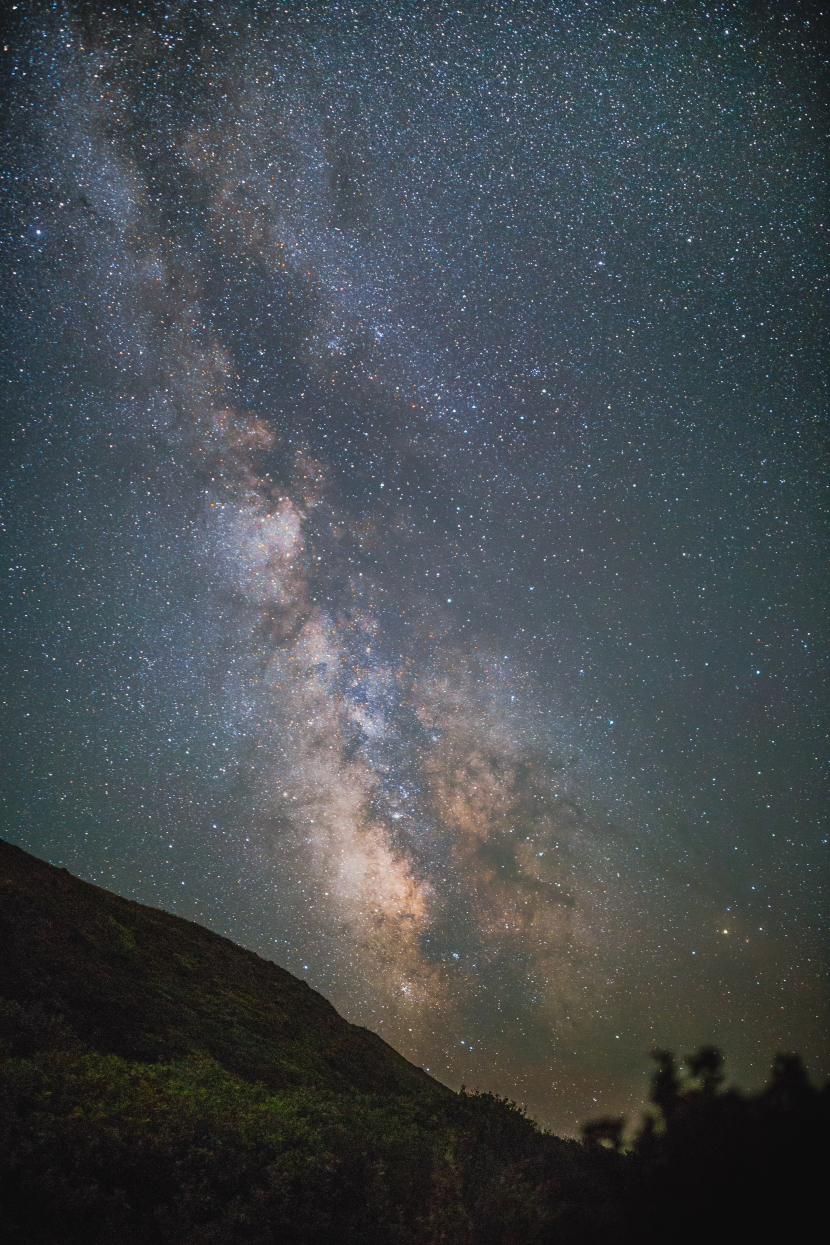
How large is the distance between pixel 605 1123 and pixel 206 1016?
896 cm

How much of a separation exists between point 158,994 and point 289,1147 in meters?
6.14

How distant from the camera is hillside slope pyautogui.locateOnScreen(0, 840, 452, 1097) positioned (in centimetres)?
848

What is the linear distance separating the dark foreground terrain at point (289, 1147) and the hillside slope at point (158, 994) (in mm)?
69

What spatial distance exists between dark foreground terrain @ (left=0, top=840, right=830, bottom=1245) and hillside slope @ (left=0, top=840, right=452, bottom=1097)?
69 millimetres

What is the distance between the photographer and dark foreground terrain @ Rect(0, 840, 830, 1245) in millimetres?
2877

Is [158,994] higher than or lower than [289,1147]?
lower

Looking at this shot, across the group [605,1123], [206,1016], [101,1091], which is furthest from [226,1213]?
[206,1016]

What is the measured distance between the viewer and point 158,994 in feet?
34.9

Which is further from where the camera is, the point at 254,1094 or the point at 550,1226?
the point at 254,1094

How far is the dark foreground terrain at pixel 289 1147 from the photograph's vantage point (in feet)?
9.44

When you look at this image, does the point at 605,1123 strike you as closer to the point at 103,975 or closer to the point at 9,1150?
the point at 9,1150

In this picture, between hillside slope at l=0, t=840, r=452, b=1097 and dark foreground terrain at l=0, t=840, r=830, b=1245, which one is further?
hillside slope at l=0, t=840, r=452, b=1097

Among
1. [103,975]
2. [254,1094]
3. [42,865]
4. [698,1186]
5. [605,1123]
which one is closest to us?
[698,1186]

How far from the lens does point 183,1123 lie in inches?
223
